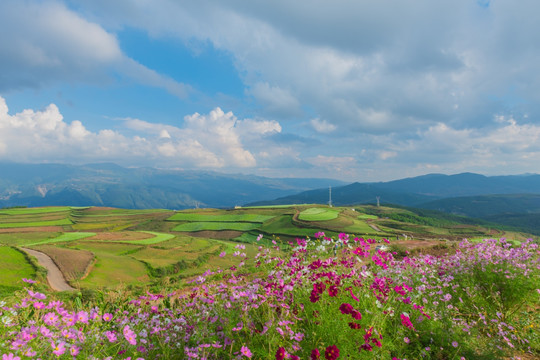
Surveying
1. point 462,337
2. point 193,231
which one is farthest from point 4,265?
point 193,231

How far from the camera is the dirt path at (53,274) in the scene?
3700cm

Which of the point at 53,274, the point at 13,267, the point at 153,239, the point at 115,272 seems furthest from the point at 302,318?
the point at 153,239

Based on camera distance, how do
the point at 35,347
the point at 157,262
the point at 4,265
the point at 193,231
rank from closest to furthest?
the point at 35,347 → the point at 4,265 → the point at 157,262 → the point at 193,231

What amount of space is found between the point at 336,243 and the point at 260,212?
144 meters

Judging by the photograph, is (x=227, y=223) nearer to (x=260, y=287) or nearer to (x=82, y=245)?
(x=82, y=245)

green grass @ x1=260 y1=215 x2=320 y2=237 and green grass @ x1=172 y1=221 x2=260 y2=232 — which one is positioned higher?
green grass @ x1=260 y1=215 x2=320 y2=237

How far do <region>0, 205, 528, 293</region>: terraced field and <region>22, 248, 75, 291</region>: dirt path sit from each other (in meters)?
0.93

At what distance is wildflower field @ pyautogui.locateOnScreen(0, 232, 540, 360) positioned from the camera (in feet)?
12.1

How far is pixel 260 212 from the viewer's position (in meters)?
149

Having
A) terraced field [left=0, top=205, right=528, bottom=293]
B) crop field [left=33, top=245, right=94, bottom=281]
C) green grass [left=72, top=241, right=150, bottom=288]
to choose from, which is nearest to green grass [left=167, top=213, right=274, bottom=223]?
terraced field [left=0, top=205, right=528, bottom=293]

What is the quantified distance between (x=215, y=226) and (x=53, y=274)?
3108 inches

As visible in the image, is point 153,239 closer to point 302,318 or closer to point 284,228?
point 284,228

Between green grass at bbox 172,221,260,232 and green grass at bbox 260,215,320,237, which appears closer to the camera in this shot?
green grass at bbox 260,215,320,237

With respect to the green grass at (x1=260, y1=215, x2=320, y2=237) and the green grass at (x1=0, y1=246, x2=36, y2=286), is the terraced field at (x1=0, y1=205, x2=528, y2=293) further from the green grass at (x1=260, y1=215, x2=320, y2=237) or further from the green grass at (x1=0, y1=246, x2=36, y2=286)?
the green grass at (x1=260, y1=215, x2=320, y2=237)
